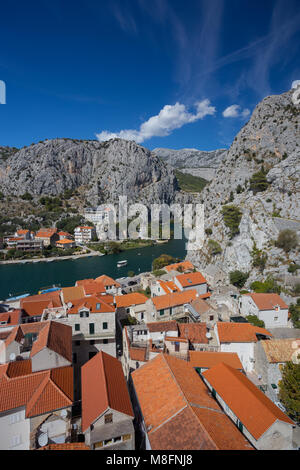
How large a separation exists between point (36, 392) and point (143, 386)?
4977 mm

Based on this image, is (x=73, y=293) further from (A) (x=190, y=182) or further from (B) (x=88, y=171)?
(A) (x=190, y=182)

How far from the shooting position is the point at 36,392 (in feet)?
34.2

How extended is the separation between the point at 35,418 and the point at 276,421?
9.93 meters

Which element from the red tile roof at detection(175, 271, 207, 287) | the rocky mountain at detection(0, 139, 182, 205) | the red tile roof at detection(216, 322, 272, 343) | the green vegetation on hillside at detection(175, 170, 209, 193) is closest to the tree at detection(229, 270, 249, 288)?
the red tile roof at detection(175, 271, 207, 287)

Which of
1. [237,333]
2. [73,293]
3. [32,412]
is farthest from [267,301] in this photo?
[32,412]

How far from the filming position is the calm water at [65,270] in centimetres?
4312

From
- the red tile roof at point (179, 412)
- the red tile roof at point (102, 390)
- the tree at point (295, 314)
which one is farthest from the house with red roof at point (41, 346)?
the tree at point (295, 314)

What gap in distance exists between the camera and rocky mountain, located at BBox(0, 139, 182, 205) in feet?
366

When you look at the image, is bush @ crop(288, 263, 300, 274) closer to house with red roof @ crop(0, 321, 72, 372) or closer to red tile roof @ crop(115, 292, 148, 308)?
red tile roof @ crop(115, 292, 148, 308)

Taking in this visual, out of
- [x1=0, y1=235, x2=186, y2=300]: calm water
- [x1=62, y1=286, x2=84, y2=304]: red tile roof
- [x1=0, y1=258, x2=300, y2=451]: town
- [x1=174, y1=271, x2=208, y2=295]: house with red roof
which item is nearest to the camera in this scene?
[x1=0, y1=258, x2=300, y2=451]: town

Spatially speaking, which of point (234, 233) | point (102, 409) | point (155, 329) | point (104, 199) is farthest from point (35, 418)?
point (104, 199)

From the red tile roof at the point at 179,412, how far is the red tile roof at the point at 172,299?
8.74 metres

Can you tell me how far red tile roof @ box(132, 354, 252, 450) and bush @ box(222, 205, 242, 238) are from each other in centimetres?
3007

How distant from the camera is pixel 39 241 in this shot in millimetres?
69000
